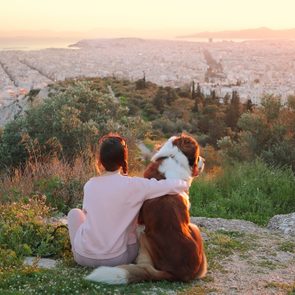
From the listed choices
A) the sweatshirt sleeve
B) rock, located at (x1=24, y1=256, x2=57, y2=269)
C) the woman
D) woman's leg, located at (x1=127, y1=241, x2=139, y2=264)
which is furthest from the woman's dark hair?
rock, located at (x1=24, y1=256, x2=57, y2=269)

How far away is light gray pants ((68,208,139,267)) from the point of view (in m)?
5.26

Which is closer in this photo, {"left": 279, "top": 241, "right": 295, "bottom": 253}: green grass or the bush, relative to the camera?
the bush

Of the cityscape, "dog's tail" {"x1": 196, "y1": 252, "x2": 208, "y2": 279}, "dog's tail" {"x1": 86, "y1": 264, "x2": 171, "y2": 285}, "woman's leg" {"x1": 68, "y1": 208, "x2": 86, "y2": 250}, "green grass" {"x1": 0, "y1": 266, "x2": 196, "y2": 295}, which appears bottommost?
the cityscape

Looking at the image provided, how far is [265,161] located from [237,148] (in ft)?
6.20

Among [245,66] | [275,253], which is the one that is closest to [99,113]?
[275,253]

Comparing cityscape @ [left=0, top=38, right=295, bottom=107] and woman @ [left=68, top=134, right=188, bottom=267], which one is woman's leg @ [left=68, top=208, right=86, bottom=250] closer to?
woman @ [left=68, top=134, right=188, bottom=267]

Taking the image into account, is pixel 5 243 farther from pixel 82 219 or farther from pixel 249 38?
A: pixel 249 38

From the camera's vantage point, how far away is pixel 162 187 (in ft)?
16.1

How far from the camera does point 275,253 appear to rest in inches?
261

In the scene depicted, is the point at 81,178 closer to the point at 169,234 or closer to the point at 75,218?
the point at 75,218

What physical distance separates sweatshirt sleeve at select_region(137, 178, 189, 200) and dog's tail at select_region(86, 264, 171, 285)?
0.60 m

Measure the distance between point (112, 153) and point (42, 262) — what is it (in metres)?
1.42

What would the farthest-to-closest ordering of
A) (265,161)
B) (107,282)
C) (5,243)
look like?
1. (265,161)
2. (5,243)
3. (107,282)

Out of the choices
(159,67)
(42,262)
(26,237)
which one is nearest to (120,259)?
(42,262)
